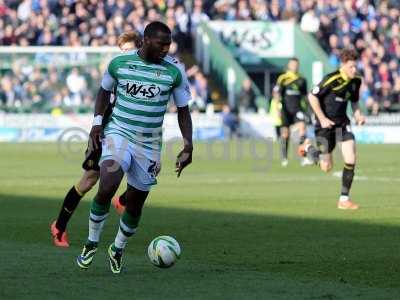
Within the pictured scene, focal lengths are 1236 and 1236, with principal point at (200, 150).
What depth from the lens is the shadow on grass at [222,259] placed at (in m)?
9.09

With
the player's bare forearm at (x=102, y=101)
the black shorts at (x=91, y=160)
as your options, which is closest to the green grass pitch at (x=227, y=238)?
the black shorts at (x=91, y=160)

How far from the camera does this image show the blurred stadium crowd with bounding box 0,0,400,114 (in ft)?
125

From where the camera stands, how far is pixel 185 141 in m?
10.1

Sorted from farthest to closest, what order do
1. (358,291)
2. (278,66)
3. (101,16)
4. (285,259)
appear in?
(278,66) < (101,16) < (285,259) < (358,291)

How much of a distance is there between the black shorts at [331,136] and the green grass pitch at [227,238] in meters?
0.81

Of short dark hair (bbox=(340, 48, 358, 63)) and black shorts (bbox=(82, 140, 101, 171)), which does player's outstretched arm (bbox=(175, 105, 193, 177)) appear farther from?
short dark hair (bbox=(340, 48, 358, 63))

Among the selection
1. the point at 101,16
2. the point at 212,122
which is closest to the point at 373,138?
the point at 212,122

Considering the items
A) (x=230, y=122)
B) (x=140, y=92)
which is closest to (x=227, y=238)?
(x=140, y=92)

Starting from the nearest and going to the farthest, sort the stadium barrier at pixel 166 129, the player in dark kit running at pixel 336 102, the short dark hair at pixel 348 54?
the short dark hair at pixel 348 54, the player in dark kit running at pixel 336 102, the stadium barrier at pixel 166 129

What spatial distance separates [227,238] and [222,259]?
1862mm

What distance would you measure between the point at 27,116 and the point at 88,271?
91.3ft

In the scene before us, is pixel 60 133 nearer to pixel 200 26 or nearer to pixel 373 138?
pixel 200 26

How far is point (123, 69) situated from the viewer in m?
9.97

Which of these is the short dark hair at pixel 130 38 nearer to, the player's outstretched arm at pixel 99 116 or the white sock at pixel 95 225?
the player's outstretched arm at pixel 99 116
